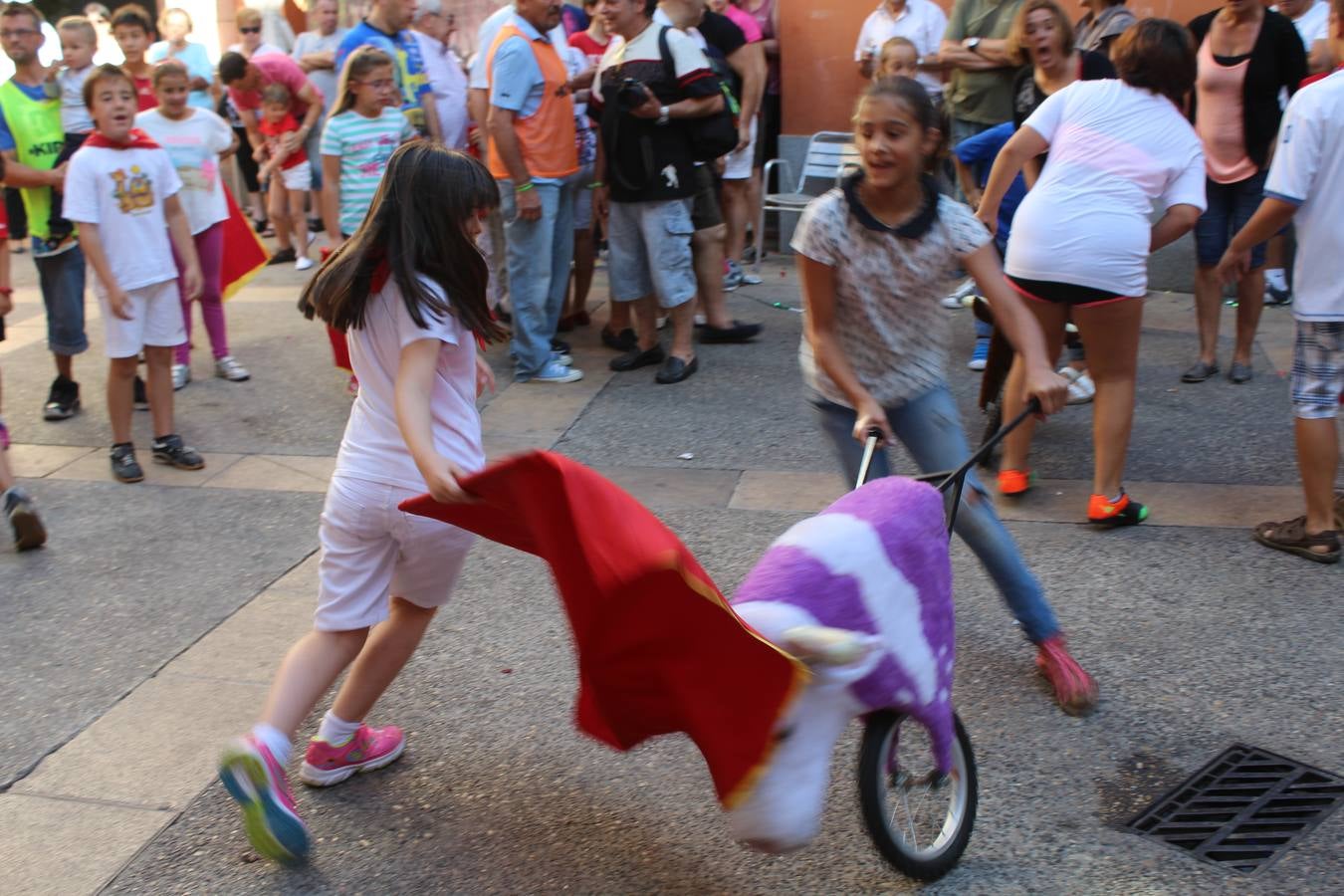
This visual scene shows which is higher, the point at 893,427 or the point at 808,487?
the point at 893,427

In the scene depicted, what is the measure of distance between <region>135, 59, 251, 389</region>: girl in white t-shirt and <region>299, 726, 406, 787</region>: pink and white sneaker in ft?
12.5

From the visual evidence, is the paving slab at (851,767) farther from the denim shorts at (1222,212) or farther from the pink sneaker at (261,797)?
the denim shorts at (1222,212)

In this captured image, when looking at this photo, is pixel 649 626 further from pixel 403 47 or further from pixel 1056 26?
pixel 403 47

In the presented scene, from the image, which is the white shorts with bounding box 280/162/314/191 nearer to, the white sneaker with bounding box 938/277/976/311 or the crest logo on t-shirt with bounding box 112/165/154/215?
the crest logo on t-shirt with bounding box 112/165/154/215

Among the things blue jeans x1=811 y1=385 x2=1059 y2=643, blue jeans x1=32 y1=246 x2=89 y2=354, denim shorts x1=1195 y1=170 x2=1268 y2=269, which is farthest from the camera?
denim shorts x1=1195 y1=170 x2=1268 y2=269

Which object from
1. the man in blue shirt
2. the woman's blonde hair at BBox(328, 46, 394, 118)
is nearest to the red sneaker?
the woman's blonde hair at BBox(328, 46, 394, 118)

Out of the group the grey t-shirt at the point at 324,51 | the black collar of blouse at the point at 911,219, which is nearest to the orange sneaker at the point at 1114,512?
the black collar of blouse at the point at 911,219

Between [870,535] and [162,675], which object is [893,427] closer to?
[870,535]

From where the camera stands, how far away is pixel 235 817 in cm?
341

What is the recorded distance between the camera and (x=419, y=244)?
10.2ft

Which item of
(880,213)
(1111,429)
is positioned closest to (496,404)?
(1111,429)

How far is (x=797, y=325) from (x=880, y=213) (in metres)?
4.73

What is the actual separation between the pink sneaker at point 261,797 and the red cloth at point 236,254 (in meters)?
4.82

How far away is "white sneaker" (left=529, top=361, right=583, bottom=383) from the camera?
733 centimetres
